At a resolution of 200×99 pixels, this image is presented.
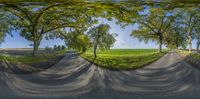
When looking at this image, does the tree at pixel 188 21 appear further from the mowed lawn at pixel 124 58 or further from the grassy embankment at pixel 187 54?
the mowed lawn at pixel 124 58

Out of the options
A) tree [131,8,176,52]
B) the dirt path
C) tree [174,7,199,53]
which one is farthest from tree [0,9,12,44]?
tree [174,7,199,53]

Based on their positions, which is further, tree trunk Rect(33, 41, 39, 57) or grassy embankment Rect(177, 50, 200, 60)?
tree trunk Rect(33, 41, 39, 57)

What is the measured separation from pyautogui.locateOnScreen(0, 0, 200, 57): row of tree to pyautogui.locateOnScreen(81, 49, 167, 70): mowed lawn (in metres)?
0.14

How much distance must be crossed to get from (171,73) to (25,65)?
2822 mm

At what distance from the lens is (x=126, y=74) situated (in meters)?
9.03

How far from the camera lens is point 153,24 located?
880 centimetres

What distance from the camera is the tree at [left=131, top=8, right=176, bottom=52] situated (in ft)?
28.6

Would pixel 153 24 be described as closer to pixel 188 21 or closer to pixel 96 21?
pixel 188 21

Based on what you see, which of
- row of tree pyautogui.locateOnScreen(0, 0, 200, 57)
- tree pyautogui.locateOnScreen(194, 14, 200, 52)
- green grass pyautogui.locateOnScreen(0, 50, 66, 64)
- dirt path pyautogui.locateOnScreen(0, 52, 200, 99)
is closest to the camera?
row of tree pyautogui.locateOnScreen(0, 0, 200, 57)

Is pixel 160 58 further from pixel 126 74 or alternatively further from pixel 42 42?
pixel 42 42

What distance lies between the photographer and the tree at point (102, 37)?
8789 millimetres

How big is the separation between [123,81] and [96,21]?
1260 mm

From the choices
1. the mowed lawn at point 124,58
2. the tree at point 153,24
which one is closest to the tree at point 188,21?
the tree at point 153,24

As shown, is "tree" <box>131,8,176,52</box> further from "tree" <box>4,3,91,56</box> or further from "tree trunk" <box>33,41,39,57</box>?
"tree trunk" <box>33,41,39,57</box>
